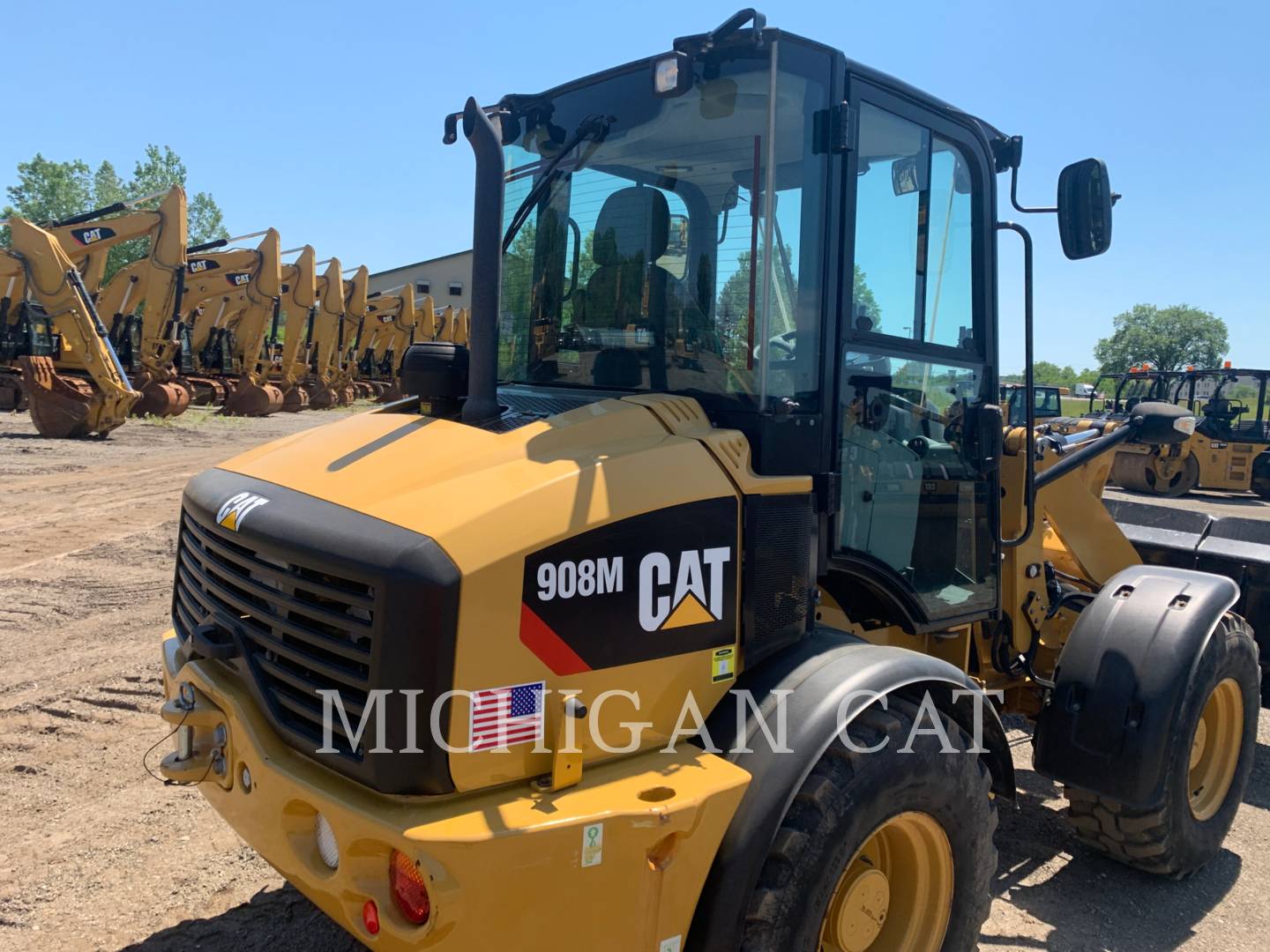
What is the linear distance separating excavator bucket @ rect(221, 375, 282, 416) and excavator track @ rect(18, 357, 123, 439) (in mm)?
6829

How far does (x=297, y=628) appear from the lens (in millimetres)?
2131

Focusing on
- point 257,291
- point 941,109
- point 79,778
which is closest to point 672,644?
point 941,109

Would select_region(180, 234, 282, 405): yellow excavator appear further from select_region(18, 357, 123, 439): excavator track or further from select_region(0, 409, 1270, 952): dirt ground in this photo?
select_region(0, 409, 1270, 952): dirt ground

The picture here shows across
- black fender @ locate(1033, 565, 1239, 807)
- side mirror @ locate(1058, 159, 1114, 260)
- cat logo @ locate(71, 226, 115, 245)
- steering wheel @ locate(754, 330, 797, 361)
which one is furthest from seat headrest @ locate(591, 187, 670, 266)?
cat logo @ locate(71, 226, 115, 245)

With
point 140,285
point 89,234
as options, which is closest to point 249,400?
point 140,285

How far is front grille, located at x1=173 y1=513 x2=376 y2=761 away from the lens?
1.98 metres

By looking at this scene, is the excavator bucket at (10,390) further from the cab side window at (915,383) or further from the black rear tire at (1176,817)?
the black rear tire at (1176,817)

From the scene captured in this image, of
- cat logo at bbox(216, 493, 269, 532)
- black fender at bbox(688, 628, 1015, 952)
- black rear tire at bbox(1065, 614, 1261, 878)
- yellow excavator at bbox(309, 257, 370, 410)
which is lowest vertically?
black rear tire at bbox(1065, 614, 1261, 878)

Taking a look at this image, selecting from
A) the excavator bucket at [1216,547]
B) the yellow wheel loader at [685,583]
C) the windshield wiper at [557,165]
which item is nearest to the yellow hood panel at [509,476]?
the yellow wheel loader at [685,583]

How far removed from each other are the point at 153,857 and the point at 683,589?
2.30 meters

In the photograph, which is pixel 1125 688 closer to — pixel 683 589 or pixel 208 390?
pixel 683 589

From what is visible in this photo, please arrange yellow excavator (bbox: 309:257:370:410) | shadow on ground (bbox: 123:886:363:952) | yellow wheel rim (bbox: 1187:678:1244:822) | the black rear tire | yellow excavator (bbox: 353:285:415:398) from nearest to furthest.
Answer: shadow on ground (bbox: 123:886:363:952) → the black rear tire → yellow wheel rim (bbox: 1187:678:1244:822) → yellow excavator (bbox: 309:257:370:410) → yellow excavator (bbox: 353:285:415:398)

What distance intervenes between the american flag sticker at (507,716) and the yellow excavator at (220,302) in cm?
2130

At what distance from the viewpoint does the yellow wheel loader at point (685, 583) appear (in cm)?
190
